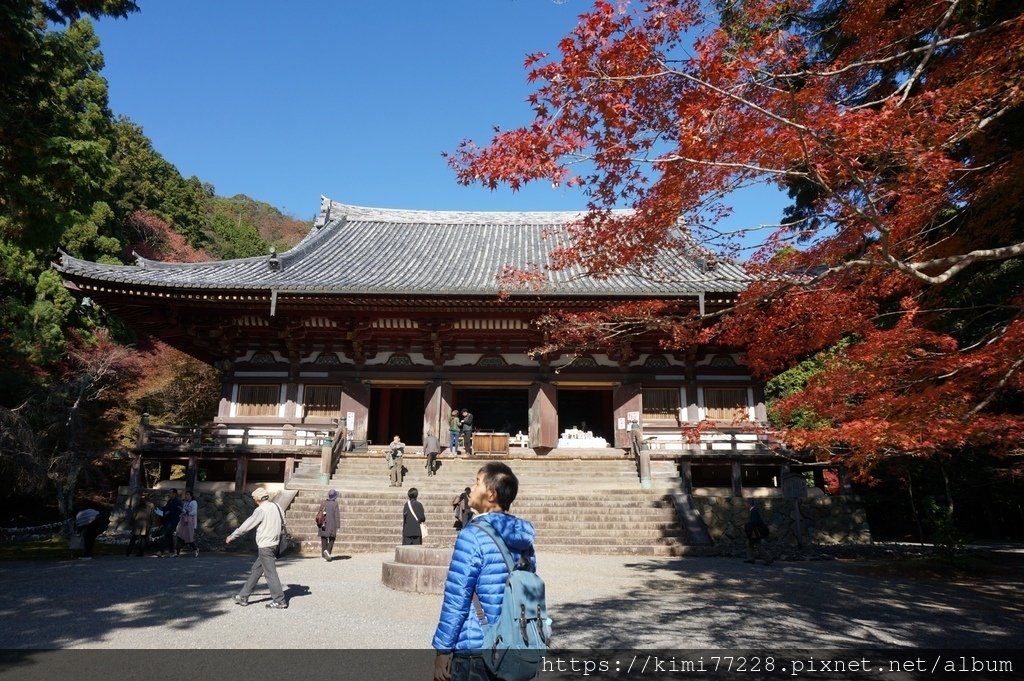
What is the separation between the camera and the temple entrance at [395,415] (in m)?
19.8

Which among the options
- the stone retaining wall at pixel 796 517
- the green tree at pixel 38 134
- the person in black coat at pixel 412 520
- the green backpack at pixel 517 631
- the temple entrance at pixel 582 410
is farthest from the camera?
the temple entrance at pixel 582 410

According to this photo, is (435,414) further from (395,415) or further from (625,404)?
(625,404)

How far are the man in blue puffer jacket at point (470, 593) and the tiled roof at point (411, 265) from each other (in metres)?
8.61

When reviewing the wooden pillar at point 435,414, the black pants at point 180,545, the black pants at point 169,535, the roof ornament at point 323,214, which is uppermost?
the roof ornament at point 323,214

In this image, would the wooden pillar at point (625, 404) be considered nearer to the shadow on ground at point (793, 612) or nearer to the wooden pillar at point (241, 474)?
the shadow on ground at point (793, 612)

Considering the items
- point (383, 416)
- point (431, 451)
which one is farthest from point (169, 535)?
point (383, 416)

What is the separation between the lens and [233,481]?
604 inches

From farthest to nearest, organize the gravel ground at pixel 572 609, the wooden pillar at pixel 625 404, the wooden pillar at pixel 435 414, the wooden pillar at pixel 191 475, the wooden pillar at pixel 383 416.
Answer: the wooden pillar at pixel 383 416 < the wooden pillar at pixel 625 404 < the wooden pillar at pixel 435 414 < the wooden pillar at pixel 191 475 < the gravel ground at pixel 572 609

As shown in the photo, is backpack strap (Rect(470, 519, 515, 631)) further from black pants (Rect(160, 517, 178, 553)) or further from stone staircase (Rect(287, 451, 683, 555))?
black pants (Rect(160, 517, 178, 553))

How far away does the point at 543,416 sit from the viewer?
16.6m

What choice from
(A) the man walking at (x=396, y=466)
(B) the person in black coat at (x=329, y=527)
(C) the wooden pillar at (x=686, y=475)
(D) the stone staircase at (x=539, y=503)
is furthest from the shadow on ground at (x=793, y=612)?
(A) the man walking at (x=396, y=466)

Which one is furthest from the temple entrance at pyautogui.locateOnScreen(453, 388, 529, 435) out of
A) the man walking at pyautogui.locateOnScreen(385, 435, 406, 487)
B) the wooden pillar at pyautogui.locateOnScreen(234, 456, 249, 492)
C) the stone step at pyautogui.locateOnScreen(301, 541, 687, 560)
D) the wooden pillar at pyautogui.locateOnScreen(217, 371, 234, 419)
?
the stone step at pyautogui.locateOnScreen(301, 541, 687, 560)

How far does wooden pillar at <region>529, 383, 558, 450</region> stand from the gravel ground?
702 centimetres

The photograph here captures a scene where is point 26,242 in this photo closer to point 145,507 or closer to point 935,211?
point 145,507
